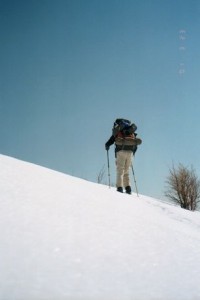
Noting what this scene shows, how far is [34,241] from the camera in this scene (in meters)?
1.61

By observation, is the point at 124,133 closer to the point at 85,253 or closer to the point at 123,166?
the point at 123,166

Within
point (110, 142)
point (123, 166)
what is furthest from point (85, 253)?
point (110, 142)

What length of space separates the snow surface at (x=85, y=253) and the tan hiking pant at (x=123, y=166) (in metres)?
3.62

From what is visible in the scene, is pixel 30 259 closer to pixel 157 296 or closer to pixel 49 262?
pixel 49 262

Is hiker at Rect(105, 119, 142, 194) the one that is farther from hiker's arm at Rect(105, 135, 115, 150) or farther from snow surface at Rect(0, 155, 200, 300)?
snow surface at Rect(0, 155, 200, 300)

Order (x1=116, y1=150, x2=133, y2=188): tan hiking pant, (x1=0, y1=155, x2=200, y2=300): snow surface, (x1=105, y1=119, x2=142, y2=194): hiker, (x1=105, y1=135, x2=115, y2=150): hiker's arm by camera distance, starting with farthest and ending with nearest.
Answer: (x1=105, y1=135, x2=115, y2=150): hiker's arm
(x1=105, y1=119, x2=142, y2=194): hiker
(x1=116, y1=150, x2=133, y2=188): tan hiking pant
(x1=0, y1=155, x2=200, y2=300): snow surface

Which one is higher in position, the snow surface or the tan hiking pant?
the tan hiking pant

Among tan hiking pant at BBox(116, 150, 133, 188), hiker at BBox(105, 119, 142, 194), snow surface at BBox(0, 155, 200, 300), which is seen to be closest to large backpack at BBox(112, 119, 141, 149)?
hiker at BBox(105, 119, 142, 194)

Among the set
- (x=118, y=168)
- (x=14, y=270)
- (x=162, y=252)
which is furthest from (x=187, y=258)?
(x=118, y=168)

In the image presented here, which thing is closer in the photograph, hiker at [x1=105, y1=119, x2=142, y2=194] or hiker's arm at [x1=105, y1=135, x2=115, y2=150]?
hiker at [x1=105, y1=119, x2=142, y2=194]

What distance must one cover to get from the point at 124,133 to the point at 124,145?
273 millimetres

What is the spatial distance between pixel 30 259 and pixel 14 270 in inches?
5.0

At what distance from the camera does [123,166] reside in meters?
6.36

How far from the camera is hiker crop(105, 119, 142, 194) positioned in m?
6.36
